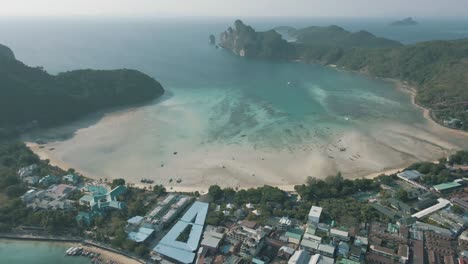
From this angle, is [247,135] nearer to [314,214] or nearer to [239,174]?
[239,174]

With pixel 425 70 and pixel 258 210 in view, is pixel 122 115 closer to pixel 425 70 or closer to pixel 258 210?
pixel 258 210

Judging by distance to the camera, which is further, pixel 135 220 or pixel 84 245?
pixel 135 220

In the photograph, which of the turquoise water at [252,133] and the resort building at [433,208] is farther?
the turquoise water at [252,133]

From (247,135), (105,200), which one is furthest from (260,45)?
(105,200)

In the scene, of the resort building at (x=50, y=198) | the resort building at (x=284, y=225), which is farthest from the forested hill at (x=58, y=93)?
the resort building at (x=284, y=225)

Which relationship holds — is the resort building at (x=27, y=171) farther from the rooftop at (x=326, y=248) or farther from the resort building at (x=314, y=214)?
the rooftop at (x=326, y=248)

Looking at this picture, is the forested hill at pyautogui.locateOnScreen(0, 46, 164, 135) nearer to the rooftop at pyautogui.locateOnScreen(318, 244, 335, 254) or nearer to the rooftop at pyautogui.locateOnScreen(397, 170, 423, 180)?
the rooftop at pyautogui.locateOnScreen(318, 244, 335, 254)

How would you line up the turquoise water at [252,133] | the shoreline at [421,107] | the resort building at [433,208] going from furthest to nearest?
the shoreline at [421,107] → the turquoise water at [252,133] → the resort building at [433,208]
